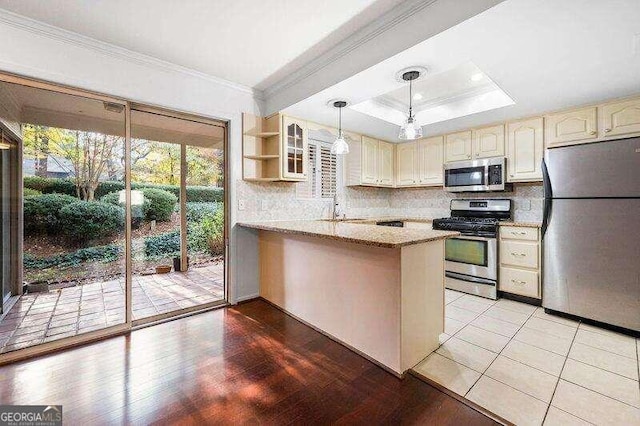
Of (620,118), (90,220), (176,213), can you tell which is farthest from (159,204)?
(620,118)

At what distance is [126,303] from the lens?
2525 mm

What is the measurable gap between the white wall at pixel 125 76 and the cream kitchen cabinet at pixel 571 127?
336cm

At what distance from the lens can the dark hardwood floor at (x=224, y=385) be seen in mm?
1492

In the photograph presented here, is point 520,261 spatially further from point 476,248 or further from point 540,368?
point 540,368

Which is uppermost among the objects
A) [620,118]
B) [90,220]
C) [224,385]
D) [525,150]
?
[620,118]

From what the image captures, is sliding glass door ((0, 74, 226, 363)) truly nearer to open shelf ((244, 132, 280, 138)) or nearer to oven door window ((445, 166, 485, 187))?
open shelf ((244, 132, 280, 138))

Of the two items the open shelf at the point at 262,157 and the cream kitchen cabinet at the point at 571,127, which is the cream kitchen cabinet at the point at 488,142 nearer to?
the cream kitchen cabinet at the point at 571,127

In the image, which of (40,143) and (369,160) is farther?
(369,160)

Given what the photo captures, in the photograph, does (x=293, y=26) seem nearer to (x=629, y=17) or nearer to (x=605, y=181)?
(x=629, y=17)

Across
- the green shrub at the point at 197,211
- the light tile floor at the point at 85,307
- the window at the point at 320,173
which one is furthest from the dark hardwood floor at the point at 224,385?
the window at the point at 320,173

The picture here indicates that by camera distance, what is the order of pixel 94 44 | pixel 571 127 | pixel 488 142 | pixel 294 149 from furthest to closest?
pixel 488 142, pixel 294 149, pixel 571 127, pixel 94 44

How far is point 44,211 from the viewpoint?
2.37 m

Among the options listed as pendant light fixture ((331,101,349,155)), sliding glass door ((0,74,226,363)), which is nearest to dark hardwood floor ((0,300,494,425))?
sliding glass door ((0,74,226,363))

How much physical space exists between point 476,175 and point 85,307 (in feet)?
15.7
